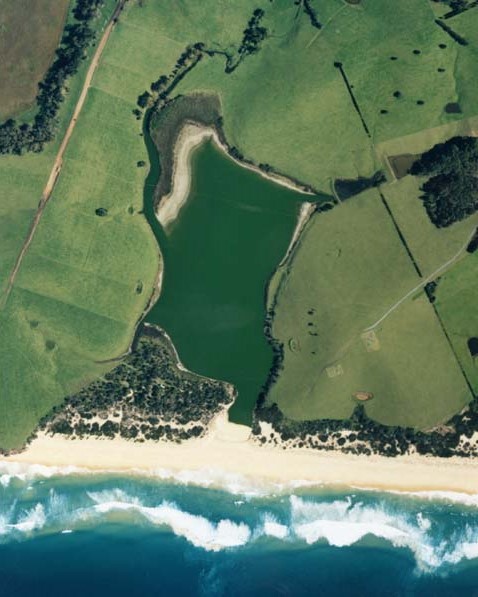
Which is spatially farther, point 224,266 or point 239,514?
point 224,266

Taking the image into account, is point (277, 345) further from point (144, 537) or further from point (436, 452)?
point (144, 537)

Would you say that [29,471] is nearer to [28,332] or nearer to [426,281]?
[28,332]

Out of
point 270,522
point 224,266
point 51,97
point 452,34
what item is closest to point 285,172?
point 224,266

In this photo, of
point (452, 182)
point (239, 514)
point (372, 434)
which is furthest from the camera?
point (239, 514)

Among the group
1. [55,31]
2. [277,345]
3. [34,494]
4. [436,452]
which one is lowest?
[34,494]

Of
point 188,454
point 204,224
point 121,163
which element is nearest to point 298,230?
point 204,224

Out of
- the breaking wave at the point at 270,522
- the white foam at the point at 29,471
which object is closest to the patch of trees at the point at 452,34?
the breaking wave at the point at 270,522

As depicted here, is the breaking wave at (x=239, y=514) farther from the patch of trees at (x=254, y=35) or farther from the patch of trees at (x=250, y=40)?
the patch of trees at (x=254, y=35)

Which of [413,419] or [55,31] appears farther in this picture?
[55,31]
